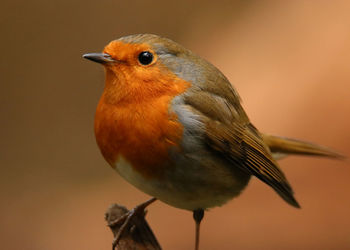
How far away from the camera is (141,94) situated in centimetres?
234

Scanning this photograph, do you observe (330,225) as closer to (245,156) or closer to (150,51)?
(245,156)

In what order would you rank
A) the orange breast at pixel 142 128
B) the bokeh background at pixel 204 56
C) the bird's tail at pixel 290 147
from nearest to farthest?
1. the orange breast at pixel 142 128
2. the bird's tail at pixel 290 147
3. the bokeh background at pixel 204 56

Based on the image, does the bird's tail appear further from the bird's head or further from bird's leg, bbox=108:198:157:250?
the bird's head

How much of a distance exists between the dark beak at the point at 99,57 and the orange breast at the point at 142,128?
10cm

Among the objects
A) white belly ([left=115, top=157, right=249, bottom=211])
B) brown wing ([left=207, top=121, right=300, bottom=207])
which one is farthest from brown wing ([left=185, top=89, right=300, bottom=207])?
white belly ([left=115, top=157, right=249, bottom=211])

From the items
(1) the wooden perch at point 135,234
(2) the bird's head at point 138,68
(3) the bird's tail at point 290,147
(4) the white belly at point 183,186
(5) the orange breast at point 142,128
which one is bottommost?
(1) the wooden perch at point 135,234

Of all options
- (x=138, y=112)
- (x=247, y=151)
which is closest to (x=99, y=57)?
(x=138, y=112)

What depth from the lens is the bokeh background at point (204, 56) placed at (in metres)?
4.51

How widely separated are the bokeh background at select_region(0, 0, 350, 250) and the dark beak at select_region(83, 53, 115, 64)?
246 cm

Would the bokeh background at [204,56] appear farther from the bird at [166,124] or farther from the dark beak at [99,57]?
the dark beak at [99,57]

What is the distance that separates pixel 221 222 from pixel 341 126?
1.32m

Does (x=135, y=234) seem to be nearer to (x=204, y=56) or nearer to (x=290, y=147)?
(x=290, y=147)

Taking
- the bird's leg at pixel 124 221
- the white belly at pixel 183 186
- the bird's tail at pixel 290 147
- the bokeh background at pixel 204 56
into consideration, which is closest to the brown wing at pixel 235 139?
the white belly at pixel 183 186

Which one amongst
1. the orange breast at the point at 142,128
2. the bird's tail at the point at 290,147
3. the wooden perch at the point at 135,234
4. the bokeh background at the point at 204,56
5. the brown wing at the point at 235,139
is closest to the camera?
the orange breast at the point at 142,128
